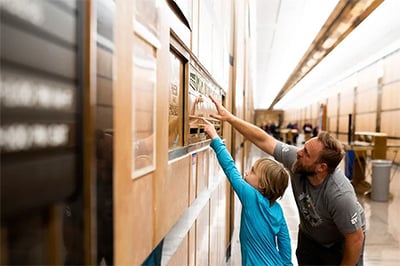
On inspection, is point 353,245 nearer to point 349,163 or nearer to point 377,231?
point 377,231

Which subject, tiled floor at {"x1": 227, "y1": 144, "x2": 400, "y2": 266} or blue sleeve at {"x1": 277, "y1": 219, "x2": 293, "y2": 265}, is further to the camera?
tiled floor at {"x1": 227, "y1": 144, "x2": 400, "y2": 266}

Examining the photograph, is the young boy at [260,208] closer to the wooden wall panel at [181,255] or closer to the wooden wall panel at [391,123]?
the wooden wall panel at [181,255]

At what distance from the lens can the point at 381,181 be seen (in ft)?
22.4

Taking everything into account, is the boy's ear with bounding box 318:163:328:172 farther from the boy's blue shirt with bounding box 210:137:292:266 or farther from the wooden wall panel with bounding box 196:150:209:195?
the wooden wall panel with bounding box 196:150:209:195

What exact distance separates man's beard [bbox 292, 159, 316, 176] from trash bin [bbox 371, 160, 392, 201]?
5.32 metres

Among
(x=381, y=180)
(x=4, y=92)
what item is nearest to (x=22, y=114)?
(x=4, y=92)

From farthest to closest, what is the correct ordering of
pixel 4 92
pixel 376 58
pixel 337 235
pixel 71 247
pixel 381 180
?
pixel 376 58, pixel 381 180, pixel 337 235, pixel 71 247, pixel 4 92

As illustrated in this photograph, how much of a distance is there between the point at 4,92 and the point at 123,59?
0.31 m

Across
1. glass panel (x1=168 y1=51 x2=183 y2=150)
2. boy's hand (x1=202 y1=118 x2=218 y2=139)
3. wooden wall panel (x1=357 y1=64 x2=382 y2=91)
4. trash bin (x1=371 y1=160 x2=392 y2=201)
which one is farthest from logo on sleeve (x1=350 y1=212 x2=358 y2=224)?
wooden wall panel (x1=357 y1=64 x2=382 y2=91)

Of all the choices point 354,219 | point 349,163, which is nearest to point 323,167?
point 354,219

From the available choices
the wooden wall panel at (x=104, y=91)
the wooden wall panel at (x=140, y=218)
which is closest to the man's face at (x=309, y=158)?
the wooden wall panel at (x=140, y=218)

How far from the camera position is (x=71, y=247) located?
44 cm

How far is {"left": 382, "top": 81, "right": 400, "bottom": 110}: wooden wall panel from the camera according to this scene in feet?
39.1

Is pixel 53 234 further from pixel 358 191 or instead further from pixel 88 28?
pixel 358 191
